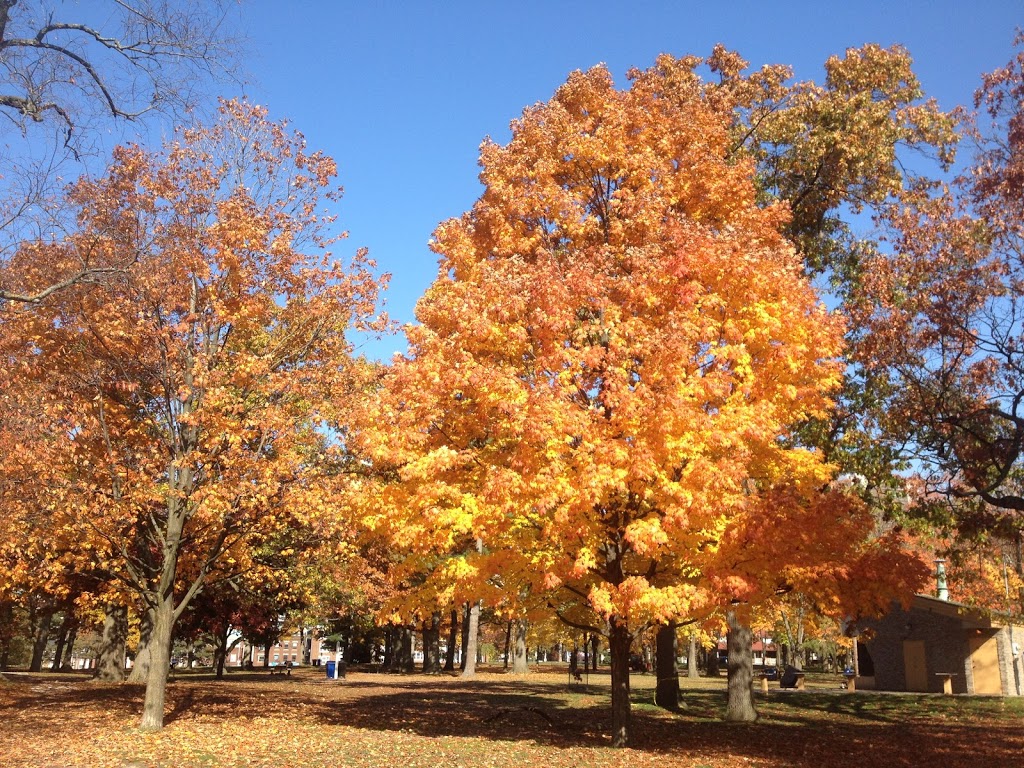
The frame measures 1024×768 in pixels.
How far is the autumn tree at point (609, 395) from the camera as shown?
1113 cm

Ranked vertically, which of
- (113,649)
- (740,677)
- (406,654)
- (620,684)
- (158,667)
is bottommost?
(406,654)

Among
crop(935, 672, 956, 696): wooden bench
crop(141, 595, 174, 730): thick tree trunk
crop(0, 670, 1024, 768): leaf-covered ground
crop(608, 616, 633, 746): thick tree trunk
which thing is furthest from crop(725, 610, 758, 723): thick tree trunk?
crop(935, 672, 956, 696): wooden bench

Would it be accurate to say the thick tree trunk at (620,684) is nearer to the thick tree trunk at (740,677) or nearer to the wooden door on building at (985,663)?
the thick tree trunk at (740,677)

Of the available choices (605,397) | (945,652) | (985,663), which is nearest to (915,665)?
(945,652)

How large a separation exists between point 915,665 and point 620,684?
97.8 ft

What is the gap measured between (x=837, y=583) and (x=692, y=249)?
20.1 ft

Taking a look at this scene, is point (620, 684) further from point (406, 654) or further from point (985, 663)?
point (406, 654)

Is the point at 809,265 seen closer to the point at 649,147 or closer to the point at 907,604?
the point at 649,147

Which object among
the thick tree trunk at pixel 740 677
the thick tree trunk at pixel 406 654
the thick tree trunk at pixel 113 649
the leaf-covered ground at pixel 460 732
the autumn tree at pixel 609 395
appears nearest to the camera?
the autumn tree at pixel 609 395

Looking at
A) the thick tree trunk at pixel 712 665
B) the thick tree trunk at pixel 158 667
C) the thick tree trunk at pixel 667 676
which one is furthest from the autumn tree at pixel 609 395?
the thick tree trunk at pixel 712 665

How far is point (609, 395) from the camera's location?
37.9 ft

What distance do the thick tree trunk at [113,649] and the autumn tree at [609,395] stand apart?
23.9 m

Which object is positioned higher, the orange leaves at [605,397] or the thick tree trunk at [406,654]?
the orange leaves at [605,397]

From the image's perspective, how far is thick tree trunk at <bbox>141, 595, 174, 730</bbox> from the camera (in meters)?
14.6
